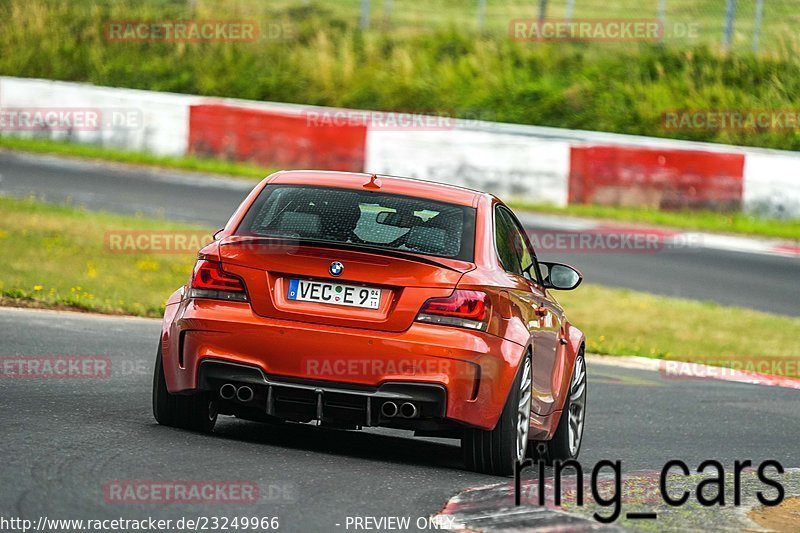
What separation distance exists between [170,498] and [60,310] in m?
7.96

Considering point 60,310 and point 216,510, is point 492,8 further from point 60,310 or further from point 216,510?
point 216,510

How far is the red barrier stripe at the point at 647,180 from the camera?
25250 mm

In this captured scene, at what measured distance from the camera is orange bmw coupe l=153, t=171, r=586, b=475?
7.50 metres

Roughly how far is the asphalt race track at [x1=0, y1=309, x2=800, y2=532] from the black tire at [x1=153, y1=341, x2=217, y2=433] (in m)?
0.10

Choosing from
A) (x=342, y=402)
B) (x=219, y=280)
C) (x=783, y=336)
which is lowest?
(x=783, y=336)

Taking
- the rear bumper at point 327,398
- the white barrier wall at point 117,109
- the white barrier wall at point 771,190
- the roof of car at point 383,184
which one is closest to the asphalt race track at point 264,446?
the rear bumper at point 327,398

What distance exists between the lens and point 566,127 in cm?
3041

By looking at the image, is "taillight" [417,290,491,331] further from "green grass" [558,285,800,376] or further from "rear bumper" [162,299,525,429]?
"green grass" [558,285,800,376]

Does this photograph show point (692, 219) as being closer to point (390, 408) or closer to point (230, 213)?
point (230, 213)

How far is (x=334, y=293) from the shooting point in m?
7.58

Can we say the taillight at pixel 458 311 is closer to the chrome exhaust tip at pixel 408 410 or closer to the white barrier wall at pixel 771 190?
the chrome exhaust tip at pixel 408 410

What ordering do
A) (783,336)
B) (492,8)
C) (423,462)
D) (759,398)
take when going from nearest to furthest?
(423,462) < (759,398) < (783,336) < (492,8)

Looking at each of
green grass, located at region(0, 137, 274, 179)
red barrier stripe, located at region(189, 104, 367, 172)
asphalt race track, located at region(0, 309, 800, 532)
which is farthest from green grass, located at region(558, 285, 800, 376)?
green grass, located at region(0, 137, 274, 179)

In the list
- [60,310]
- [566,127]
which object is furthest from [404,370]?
[566,127]
